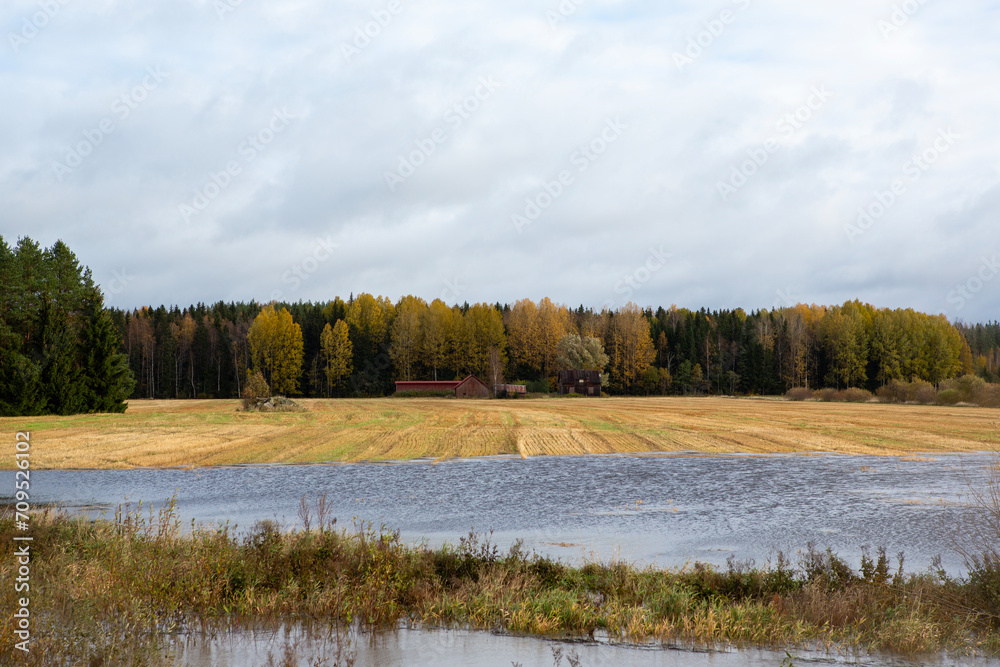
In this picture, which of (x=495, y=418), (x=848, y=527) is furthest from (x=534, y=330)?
(x=848, y=527)

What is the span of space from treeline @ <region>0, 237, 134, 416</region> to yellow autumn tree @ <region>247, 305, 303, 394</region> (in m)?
54.9

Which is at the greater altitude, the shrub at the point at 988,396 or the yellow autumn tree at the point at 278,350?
the yellow autumn tree at the point at 278,350

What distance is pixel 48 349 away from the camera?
52312mm

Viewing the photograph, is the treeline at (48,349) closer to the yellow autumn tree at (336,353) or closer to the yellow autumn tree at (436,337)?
the yellow autumn tree at (336,353)

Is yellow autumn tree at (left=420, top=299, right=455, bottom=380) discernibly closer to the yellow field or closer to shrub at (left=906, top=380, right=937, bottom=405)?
the yellow field

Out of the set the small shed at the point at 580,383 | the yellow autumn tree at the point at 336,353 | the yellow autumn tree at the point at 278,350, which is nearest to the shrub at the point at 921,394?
the small shed at the point at 580,383

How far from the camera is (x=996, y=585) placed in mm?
9562

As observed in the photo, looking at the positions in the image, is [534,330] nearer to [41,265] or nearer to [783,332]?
[783,332]

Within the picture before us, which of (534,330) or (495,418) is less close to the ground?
(534,330)

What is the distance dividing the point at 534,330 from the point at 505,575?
358ft

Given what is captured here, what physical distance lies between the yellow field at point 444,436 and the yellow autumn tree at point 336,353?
201 feet

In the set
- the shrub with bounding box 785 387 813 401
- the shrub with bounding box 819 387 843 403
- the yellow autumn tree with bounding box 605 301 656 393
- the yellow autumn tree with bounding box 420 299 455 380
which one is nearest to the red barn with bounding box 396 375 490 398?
the yellow autumn tree with bounding box 420 299 455 380

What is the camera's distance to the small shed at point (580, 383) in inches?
4109

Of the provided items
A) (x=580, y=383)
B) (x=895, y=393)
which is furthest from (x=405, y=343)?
(x=895, y=393)
